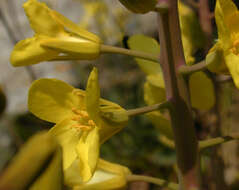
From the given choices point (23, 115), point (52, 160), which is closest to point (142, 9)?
point (52, 160)

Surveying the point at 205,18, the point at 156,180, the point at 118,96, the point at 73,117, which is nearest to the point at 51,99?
the point at 73,117

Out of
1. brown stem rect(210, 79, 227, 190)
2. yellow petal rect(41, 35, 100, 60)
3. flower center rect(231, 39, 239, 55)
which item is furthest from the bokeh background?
flower center rect(231, 39, 239, 55)

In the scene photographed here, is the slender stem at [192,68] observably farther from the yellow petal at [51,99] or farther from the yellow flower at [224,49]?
the yellow petal at [51,99]

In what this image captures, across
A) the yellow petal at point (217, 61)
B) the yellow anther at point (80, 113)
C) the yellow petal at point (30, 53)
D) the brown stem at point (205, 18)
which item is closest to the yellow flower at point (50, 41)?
the yellow petal at point (30, 53)

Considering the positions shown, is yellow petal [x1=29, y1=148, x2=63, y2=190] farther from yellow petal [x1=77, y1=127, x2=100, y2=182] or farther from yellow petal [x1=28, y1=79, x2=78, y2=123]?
yellow petal [x1=28, y1=79, x2=78, y2=123]

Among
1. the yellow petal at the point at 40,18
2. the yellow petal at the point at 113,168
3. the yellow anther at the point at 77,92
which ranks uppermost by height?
the yellow petal at the point at 40,18

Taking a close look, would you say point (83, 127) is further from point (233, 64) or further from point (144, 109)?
point (233, 64)

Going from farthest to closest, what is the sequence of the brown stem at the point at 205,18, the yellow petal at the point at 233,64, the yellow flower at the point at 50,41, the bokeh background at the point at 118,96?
1. the bokeh background at the point at 118,96
2. the brown stem at the point at 205,18
3. the yellow flower at the point at 50,41
4. the yellow petal at the point at 233,64
